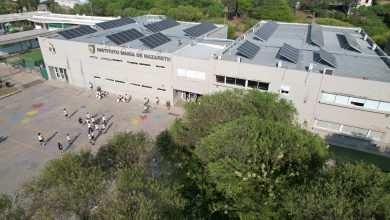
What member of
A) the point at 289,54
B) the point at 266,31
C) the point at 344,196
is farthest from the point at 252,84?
the point at 344,196

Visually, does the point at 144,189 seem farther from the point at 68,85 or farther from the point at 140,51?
the point at 68,85

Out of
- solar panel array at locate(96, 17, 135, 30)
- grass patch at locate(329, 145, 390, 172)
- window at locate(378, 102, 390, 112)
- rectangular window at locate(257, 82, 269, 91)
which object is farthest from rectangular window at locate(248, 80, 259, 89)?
solar panel array at locate(96, 17, 135, 30)

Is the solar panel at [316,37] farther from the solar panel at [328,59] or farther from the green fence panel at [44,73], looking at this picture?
the green fence panel at [44,73]

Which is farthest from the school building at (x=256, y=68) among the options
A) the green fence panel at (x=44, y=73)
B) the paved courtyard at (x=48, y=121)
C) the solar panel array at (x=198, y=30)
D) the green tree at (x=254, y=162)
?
the green tree at (x=254, y=162)

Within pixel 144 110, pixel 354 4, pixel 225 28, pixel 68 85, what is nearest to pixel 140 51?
pixel 144 110

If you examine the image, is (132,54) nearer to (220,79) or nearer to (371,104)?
(220,79)

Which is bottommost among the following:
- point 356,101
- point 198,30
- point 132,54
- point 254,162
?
point 356,101
